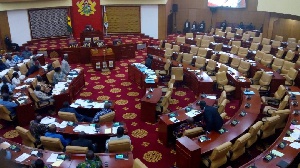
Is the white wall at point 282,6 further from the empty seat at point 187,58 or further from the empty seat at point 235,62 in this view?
the empty seat at point 187,58

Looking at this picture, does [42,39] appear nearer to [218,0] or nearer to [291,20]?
[218,0]

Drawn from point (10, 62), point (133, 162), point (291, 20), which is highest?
point (291, 20)

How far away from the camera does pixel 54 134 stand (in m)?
7.25

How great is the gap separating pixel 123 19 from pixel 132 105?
10.9m

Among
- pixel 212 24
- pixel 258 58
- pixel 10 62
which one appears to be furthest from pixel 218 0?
pixel 10 62

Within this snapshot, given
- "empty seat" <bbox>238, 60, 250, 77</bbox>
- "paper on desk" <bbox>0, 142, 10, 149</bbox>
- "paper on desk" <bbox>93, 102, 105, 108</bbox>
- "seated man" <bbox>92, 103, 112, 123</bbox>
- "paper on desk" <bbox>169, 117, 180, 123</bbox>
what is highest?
"empty seat" <bbox>238, 60, 250, 77</bbox>

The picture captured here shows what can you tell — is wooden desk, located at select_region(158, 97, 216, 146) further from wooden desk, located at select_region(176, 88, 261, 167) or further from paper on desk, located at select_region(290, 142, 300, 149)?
paper on desk, located at select_region(290, 142, 300, 149)

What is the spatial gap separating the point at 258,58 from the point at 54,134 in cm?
986

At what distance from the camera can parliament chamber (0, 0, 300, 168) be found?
678cm

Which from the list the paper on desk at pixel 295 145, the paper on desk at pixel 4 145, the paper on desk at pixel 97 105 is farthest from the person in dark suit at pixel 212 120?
the paper on desk at pixel 4 145

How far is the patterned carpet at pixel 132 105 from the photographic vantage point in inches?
314

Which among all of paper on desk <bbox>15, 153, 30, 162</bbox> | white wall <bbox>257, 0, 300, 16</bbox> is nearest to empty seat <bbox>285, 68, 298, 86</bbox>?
white wall <bbox>257, 0, 300, 16</bbox>

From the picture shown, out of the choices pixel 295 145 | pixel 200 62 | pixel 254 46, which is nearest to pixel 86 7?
pixel 200 62

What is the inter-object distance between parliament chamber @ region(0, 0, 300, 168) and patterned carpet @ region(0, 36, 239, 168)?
0.03m
